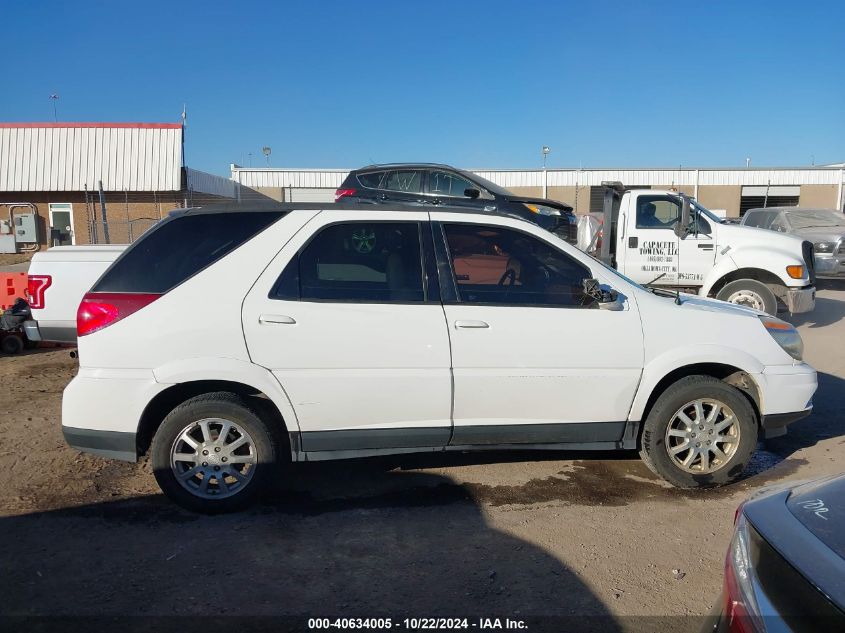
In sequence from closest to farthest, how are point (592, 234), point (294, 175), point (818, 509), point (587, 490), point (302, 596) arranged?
point (818, 509) → point (302, 596) → point (587, 490) → point (592, 234) → point (294, 175)

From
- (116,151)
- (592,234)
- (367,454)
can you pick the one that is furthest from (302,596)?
(116,151)

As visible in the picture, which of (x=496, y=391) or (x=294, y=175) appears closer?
(x=496, y=391)

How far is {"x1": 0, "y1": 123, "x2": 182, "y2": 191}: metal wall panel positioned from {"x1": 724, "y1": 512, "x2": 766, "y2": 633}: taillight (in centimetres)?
2579

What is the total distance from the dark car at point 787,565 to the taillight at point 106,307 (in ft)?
11.2

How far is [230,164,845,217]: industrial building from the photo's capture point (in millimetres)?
32062

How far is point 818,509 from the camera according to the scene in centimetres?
230

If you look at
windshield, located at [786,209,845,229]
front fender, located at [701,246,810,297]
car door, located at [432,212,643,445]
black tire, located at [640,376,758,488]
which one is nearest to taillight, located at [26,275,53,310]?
car door, located at [432,212,643,445]

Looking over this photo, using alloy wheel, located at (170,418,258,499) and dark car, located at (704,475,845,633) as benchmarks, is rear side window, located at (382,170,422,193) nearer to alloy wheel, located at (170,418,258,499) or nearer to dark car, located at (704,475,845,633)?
alloy wheel, located at (170,418,258,499)

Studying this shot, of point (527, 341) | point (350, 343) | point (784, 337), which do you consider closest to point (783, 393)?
point (784, 337)

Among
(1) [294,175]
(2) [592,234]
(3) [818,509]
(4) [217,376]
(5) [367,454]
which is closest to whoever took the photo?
(3) [818,509]

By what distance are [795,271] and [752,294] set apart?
69 centimetres

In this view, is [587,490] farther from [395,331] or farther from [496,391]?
[395,331]

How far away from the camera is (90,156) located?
26.0 m

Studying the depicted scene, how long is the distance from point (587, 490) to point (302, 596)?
2204 mm
